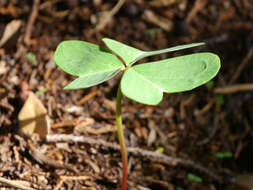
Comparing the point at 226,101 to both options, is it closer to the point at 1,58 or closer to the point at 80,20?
the point at 80,20

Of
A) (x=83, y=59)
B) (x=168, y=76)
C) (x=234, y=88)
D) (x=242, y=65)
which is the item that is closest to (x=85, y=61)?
(x=83, y=59)

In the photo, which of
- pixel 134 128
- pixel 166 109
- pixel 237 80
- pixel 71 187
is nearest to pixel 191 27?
pixel 237 80

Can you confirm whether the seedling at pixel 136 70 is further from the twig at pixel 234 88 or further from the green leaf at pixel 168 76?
the twig at pixel 234 88

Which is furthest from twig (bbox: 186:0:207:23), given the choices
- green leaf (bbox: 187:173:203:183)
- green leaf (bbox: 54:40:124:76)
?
green leaf (bbox: 54:40:124:76)

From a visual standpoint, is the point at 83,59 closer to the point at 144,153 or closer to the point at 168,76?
the point at 168,76

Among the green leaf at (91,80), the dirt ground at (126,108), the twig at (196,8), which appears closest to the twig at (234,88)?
the dirt ground at (126,108)
